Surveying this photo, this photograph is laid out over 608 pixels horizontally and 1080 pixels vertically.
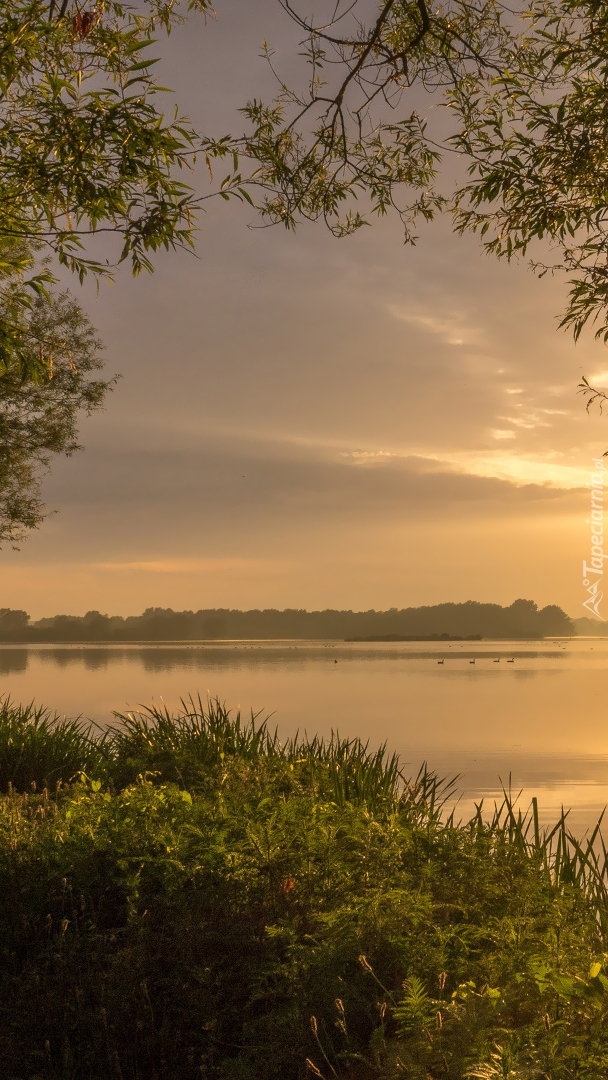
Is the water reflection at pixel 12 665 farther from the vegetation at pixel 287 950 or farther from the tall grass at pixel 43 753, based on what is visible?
the vegetation at pixel 287 950

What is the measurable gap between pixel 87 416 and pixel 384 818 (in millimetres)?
18720

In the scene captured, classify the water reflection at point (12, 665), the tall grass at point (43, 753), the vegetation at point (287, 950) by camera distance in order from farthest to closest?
the water reflection at point (12, 665)
the tall grass at point (43, 753)
the vegetation at point (287, 950)

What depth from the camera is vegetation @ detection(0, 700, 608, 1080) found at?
3.70 m

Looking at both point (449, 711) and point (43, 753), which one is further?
point (449, 711)

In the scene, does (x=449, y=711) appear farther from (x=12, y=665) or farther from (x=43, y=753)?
(x=12, y=665)

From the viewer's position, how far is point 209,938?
15.3 feet

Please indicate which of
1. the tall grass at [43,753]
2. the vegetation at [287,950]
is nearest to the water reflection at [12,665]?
the tall grass at [43,753]

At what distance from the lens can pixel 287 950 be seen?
4.44 metres

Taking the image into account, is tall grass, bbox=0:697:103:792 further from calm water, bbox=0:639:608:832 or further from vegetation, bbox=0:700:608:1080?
vegetation, bbox=0:700:608:1080

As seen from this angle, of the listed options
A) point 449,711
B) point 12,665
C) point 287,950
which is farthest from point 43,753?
point 12,665

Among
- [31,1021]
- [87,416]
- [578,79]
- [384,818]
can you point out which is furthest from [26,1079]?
[87,416]

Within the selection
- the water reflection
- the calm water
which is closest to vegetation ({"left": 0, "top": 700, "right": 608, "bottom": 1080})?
the calm water

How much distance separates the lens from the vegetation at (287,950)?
3695 millimetres

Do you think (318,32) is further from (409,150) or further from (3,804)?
(3,804)
